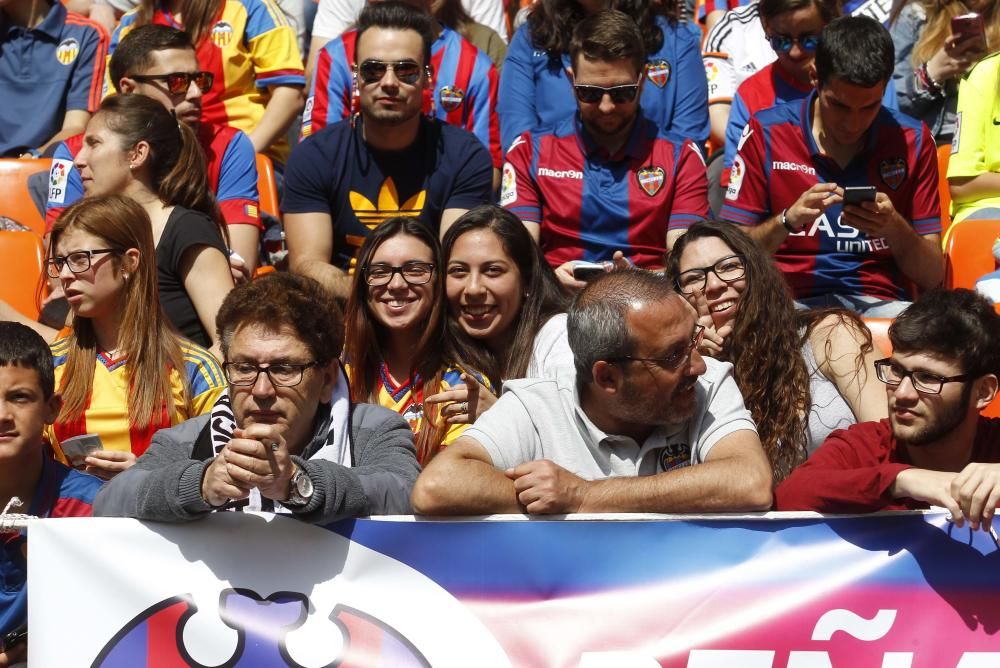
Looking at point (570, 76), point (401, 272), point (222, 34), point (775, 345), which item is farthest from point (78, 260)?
point (222, 34)

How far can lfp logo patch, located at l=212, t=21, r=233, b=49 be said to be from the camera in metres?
7.29

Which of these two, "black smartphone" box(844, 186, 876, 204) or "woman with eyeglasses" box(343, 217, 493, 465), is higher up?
"black smartphone" box(844, 186, 876, 204)

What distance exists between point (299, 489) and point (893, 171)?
3.44 metres

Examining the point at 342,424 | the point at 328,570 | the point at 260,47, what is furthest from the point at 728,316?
the point at 260,47

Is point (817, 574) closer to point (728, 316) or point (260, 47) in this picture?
point (728, 316)

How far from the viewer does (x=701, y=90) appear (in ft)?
22.4

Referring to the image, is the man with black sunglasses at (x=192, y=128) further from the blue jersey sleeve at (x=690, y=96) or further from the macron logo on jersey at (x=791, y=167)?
the macron logo on jersey at (x=791, y=167)

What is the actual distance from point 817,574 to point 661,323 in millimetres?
806

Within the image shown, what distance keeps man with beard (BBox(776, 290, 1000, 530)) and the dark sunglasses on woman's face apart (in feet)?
7.87

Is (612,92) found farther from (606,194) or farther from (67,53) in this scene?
(67,53)

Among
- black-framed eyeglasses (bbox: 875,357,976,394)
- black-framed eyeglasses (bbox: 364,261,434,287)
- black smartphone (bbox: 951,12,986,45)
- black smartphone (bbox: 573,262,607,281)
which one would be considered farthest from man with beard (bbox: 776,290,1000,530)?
black smartphone (bbox: 951,12,986,45)

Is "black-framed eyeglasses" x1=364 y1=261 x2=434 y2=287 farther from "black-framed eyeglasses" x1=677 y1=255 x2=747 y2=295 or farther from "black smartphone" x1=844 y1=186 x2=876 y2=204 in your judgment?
"black smartphone" x1=844 y1=186 x2=876 y2=204

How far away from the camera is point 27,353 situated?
3904mm

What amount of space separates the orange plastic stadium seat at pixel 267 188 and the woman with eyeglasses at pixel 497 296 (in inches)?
83.2
